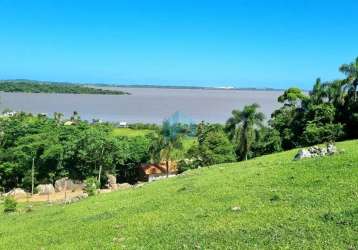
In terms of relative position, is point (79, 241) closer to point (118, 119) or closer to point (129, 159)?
point (129, 159)

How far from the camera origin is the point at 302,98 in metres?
52.4

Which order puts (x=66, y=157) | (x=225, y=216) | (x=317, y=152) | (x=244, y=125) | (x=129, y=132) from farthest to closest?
1. (x=129, y=132)
2. (x=66, y=157)
3. (x=244, y=125)
4. (x=317, y=152)
5. (x=225, y=216)

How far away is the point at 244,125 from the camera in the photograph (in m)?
50.4

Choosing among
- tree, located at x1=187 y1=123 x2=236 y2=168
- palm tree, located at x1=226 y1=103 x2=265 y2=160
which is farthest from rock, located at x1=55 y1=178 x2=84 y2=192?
palm tree, located at x1=226 y1=103 x2=265 y2=160

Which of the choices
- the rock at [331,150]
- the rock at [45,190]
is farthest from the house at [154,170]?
the rock at [331,150]

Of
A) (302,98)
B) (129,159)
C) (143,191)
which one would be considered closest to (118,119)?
(129,159)

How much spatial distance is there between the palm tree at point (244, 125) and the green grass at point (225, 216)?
25.8m

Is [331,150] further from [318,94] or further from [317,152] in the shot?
[318,94]

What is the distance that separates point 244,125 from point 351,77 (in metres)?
11.6

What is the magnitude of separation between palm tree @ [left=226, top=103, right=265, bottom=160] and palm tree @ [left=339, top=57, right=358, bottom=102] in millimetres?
8933

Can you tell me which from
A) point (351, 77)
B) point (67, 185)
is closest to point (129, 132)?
point (67, 185)

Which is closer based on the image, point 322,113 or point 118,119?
point 322,113

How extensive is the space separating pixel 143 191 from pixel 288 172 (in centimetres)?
797

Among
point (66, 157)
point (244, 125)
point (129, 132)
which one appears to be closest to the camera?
point (244, 125)
